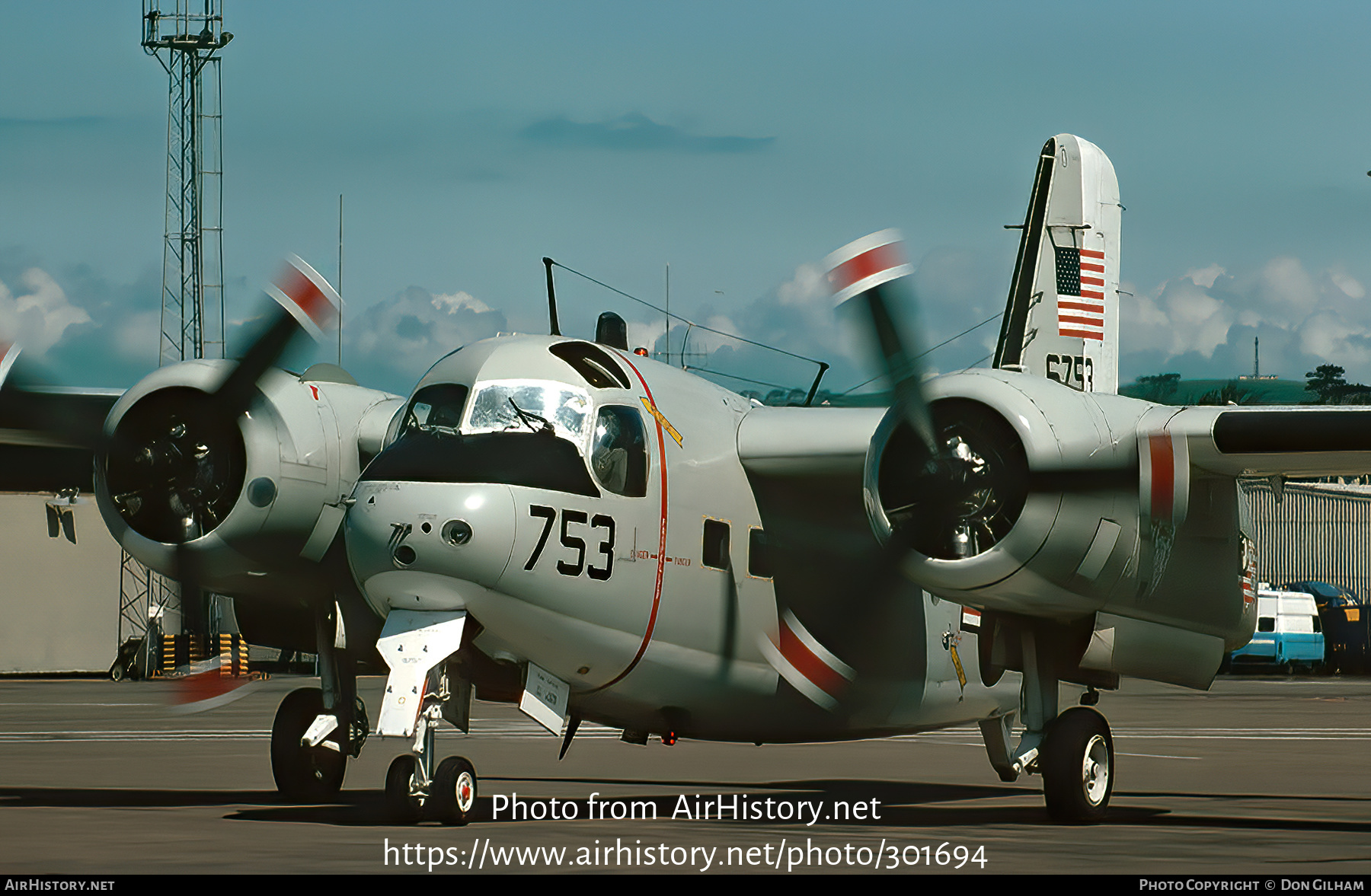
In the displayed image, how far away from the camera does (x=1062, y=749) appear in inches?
639

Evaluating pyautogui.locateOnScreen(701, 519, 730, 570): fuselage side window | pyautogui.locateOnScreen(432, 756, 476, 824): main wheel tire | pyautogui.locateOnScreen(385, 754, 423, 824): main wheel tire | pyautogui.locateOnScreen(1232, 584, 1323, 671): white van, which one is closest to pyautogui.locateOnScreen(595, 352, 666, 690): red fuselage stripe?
pyautogui.locateOnScreen(701, 519, 730, 570): fuselage side window

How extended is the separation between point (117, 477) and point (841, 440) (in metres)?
7.51

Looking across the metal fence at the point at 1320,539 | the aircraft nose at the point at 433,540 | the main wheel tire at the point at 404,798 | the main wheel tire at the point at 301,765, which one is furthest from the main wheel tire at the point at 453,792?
the metal fence at the point at 1320,539

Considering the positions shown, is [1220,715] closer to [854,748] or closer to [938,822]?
[854,748]

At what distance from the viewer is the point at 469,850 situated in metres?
12.8

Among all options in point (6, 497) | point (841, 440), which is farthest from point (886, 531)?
point (6, 497)

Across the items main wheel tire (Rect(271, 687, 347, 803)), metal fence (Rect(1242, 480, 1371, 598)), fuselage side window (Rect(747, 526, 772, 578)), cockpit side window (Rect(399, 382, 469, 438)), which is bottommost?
metal fence (Rect(1242, 480, 1371, 598))

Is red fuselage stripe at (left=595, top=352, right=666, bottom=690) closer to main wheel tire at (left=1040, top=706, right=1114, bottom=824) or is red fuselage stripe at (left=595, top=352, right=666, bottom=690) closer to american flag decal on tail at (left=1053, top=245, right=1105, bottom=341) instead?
main wheel tire at (left=1040, top=706, right=1114, bottom=824)

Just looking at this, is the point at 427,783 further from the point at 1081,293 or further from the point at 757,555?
the point at 1081,293

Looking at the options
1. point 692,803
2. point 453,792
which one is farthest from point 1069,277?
point 453,792

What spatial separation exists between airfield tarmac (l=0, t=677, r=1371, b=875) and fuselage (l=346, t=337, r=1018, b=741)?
4.41 feet

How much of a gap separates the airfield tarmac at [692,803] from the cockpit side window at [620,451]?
3.13 m

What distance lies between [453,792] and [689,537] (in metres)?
3.53

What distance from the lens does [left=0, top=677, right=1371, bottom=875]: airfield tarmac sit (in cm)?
1253
